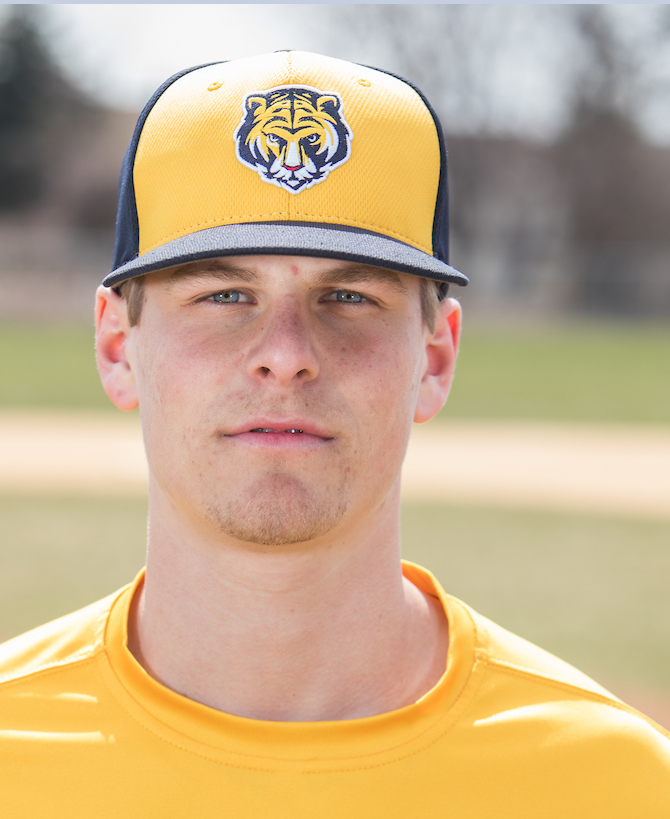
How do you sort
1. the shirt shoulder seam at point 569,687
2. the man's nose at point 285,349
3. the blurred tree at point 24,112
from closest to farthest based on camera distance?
the man's nose at point 285,349
the shirt shoulder seam at point 569,687
the blurred tree at point 24,112

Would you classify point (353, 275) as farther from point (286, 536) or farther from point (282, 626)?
point (282, 626)

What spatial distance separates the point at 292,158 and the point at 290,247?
0.21 metres

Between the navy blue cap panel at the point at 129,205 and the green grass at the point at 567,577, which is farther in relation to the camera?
the green grass at the point at 567,577

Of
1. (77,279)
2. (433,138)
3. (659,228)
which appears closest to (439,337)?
(433,138)

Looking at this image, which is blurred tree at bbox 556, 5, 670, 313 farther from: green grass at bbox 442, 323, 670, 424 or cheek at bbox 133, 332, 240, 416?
cheek at bbox 133, 332, 240, 416

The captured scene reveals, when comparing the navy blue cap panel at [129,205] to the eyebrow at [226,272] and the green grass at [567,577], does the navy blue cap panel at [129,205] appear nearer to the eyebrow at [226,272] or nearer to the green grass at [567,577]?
the eyebrow at [226,272]

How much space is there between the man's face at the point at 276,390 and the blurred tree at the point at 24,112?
43.0 m

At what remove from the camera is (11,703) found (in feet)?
6.55

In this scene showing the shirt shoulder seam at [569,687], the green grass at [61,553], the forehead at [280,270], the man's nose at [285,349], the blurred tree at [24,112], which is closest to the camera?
the man's nose at [285,349]

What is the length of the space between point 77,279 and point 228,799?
1350 inches

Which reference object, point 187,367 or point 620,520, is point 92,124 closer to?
point 620,520

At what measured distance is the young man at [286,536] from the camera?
186cm

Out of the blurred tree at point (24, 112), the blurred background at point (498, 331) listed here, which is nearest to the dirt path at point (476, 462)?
the blurred background at point (498, 331)

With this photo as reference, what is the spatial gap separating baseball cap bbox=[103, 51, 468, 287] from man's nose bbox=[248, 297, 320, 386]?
0.13m
